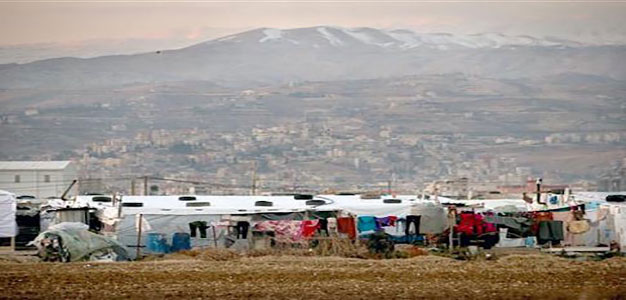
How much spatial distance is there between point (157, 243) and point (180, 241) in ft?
3.34

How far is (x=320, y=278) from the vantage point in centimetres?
2947

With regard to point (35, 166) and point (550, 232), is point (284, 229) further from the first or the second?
point (35, 166)

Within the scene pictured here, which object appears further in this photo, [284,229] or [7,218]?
[7,218]

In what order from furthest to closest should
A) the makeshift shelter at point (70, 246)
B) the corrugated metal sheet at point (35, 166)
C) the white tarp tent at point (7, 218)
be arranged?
the corrugated metal sheet at point (35, 166)
the white tarp tent at point (7, 218)
the makeshift shelter at point (70, 246)

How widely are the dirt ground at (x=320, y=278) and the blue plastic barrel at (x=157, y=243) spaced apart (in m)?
6.84

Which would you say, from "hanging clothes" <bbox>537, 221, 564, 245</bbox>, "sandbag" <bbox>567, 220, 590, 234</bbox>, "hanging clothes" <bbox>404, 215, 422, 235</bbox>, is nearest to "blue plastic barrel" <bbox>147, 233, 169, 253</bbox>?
"hanging clothes" <bbox>404, 215, 422, 235</bbox>

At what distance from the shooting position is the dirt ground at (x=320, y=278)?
25547mm

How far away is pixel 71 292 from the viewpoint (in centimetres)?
2556

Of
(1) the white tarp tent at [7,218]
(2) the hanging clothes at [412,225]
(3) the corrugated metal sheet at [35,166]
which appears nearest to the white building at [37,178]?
(3) the corrugated metal sheet at [35,166]

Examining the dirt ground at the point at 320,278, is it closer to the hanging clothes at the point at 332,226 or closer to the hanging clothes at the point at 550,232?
the hanging clothes at the point at 332,226

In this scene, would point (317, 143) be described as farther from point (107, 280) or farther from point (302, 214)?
point (107, 280)

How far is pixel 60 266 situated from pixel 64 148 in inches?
5840

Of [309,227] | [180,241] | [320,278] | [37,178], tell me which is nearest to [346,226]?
[309,227]

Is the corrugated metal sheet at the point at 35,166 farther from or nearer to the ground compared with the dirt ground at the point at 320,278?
farther from the ground
